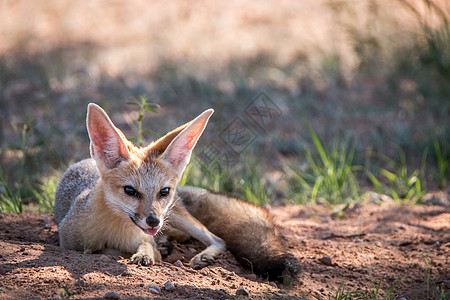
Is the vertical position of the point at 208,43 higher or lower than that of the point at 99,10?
lower

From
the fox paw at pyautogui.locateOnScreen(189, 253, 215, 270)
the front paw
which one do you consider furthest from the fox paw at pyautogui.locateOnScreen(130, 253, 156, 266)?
the fox paw at pyautogui.locateOnScreen(189, 253, 215, 270)

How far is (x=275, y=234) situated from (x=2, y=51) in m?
7.99

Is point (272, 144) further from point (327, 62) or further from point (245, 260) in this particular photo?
point (245, 260)

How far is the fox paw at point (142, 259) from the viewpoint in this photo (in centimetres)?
357

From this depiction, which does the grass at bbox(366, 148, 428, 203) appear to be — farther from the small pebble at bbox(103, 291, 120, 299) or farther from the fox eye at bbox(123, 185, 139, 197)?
the small pebble at bbox(103, 291, 120, 299)

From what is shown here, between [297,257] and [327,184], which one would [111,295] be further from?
[327,184]

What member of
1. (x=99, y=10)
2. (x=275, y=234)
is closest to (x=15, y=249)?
(x=275, y=234)

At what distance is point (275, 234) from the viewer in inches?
165

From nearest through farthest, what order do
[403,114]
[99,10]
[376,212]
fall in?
[376,212] < [403,114] < [99,10]

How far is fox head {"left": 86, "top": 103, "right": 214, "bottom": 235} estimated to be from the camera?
3391 mm

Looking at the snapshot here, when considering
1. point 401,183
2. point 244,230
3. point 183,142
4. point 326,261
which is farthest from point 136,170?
point 401,183

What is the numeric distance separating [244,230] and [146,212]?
1.07 m

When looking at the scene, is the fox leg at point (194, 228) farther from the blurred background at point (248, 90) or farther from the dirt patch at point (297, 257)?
the blurred background at point (248, 90)

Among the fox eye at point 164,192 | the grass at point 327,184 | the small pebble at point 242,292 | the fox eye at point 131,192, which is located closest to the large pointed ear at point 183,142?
the fox eye at point 164,192
